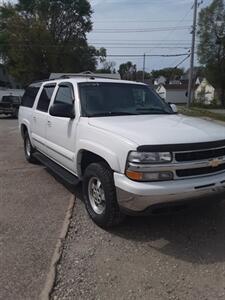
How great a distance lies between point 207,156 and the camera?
14.6 feet

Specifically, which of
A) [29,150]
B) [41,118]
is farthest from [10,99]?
[41,118]

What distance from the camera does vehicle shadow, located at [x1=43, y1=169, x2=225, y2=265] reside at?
13.9 feet

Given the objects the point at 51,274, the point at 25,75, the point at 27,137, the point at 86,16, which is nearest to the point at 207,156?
the point at 51,274

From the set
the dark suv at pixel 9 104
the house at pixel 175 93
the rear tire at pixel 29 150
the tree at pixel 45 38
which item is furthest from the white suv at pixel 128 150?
the house at pixel 175 93

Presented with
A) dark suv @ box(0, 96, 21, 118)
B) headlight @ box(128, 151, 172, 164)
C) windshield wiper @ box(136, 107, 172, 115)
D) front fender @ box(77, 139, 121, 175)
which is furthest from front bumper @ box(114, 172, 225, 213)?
dark suv @ box(0, 96, 21, 118)

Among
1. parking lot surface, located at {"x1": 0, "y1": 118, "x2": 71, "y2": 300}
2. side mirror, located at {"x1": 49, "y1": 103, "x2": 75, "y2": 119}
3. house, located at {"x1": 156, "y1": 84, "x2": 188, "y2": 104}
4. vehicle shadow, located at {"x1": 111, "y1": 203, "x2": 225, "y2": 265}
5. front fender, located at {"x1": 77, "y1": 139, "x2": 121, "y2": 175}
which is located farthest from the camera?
house, located at {"x1": 156, "y1": 84, "x2": 188, "y2": 104}

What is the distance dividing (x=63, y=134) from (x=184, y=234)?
7.86 feet

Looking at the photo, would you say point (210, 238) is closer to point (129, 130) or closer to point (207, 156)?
point (207, 156)

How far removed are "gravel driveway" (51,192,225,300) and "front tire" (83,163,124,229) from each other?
158 mm

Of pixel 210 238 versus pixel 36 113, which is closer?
pixel 210 238

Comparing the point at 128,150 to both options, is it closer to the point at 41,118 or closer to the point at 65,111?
the point at 65,111

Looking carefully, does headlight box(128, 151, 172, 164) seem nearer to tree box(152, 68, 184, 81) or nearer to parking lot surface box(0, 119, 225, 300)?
parking lot surface box(0, 119, 225, 300)

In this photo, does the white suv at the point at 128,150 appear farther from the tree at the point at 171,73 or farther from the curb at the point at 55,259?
the tree at the point at 171,73

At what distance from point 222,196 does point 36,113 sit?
4.24 meters
